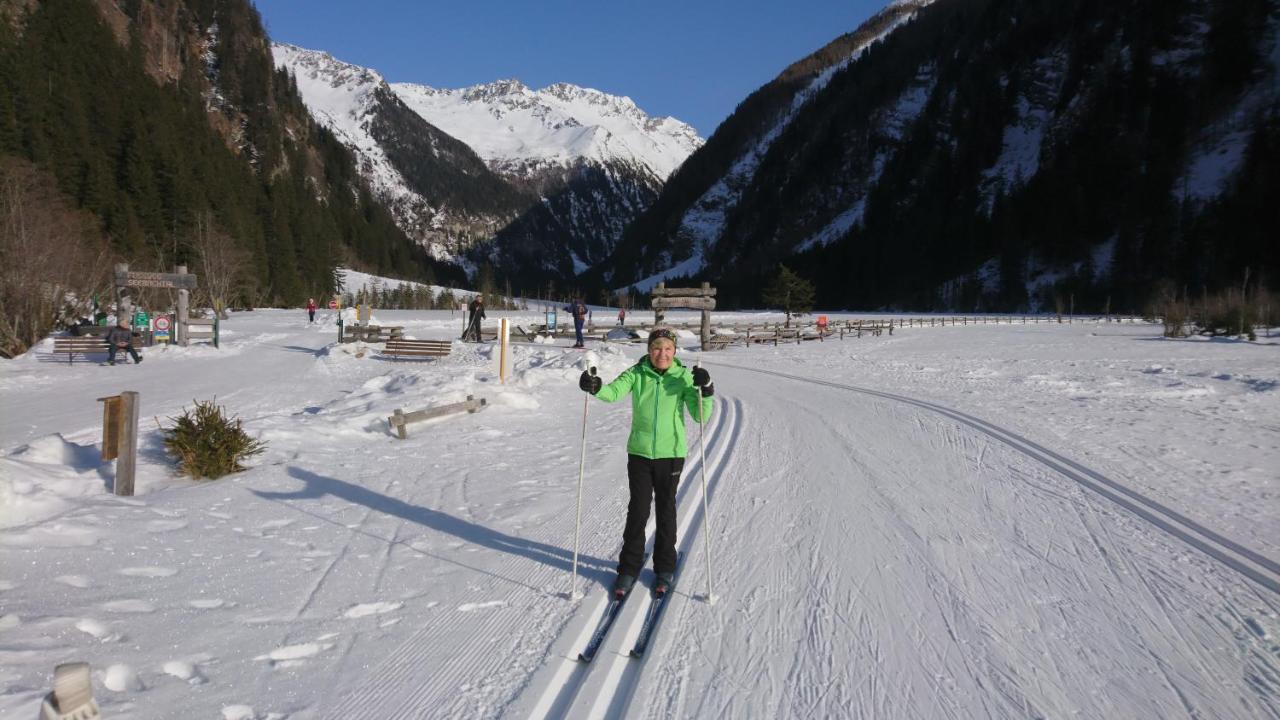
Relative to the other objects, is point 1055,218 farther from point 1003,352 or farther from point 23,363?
point 23,363

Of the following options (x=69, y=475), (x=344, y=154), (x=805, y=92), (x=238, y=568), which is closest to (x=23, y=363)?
(x=69, y=475)

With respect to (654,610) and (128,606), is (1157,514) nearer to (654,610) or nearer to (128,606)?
(654,610)

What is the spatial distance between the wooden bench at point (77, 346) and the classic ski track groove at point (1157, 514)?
74.4ft

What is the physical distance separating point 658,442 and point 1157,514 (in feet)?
15.7

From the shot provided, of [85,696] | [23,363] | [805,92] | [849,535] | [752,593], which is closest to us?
[85,696]

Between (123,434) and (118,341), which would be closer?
(123,434)

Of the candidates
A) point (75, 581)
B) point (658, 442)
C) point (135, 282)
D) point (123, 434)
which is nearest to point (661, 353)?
point (658, 442)

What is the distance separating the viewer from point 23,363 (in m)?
18.1

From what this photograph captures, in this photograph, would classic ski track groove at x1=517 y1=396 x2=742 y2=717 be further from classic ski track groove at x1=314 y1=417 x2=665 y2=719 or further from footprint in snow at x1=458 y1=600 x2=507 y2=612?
footprint in snow at x1=458 y1=600 x2=507 y2=612

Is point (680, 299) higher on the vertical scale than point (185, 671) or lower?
higher

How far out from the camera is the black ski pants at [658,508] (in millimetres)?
4250

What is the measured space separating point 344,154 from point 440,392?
138m

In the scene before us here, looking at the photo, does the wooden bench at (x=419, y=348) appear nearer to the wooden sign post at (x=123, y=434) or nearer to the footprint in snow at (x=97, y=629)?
the wooden sign post at (x=123, y=434)

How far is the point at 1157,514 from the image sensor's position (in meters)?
5.73
